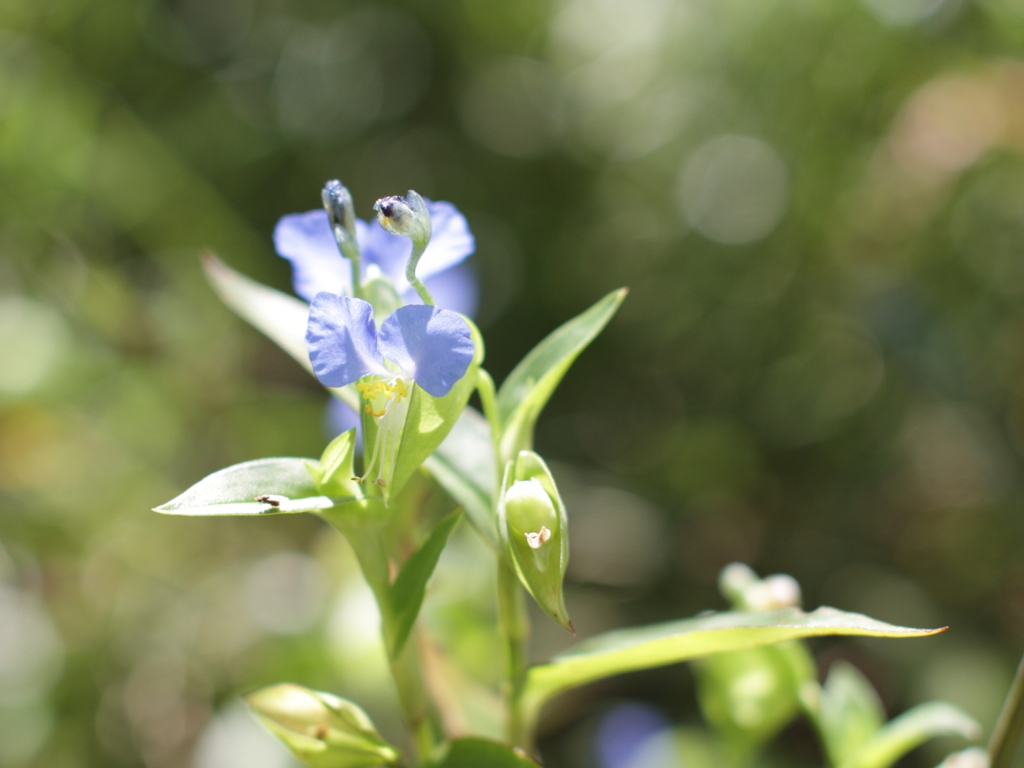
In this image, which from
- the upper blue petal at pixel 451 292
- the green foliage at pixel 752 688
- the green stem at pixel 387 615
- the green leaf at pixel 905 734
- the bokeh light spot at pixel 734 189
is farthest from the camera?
the bokeh light spot at pixel 734 189

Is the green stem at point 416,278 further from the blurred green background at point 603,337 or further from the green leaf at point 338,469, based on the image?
the blurred green background at point 603,337

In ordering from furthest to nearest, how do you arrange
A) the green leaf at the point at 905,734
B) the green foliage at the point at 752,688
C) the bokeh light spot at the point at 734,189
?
the bokeh light spot at the point at 734,189 < the green foliage at the point at 752,688 < the green leaf at the point at 905,734

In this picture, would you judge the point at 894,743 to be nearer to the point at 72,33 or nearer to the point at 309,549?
the point at 309,549

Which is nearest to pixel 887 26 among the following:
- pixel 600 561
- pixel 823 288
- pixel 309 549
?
pixel 823 288

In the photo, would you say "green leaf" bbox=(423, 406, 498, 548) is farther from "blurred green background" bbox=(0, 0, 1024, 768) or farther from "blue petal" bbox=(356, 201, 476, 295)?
"blurred green background" bbox=(0, 0, 1024, 768)

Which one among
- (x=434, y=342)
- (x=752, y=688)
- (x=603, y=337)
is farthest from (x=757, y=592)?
(x=603, y=337)

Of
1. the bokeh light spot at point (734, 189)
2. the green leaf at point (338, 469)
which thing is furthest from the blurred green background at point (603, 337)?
the green leaf at point (338, 469)
